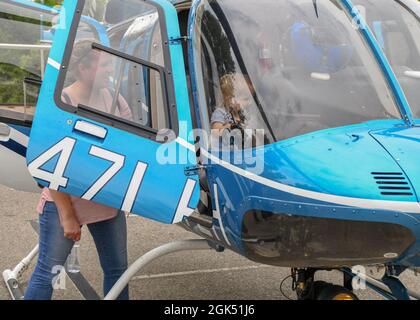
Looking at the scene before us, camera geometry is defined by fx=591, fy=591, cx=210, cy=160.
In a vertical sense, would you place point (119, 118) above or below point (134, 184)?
above

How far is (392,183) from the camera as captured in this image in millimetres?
2438

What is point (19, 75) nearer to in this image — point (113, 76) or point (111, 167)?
point (113, 76)

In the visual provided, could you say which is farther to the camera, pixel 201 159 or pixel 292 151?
pixel 201 159

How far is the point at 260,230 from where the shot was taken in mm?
2689

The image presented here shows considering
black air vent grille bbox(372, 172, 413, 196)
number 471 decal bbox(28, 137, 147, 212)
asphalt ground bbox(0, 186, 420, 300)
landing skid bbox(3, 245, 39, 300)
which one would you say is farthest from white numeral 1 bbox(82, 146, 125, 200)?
landing skid bbox(3, 245, 39, 300)

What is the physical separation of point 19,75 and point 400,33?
2.31m

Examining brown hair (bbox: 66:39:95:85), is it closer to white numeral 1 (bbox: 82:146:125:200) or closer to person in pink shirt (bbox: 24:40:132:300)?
person in pink shirt (bbox: 24:40:132:300)

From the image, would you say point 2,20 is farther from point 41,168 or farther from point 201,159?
point 201,159

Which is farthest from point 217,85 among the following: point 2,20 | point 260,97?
point 2,20

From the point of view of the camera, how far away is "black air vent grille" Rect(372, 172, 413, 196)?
2.42 meters

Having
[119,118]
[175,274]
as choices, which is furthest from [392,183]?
[175,274]

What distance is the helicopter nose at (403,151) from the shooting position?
95.8 inches

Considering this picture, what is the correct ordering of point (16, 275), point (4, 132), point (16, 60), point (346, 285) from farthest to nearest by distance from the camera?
point (16, 275)
point (16, 60)
point (346, 285)
point (4, 132)

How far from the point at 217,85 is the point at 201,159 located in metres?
0.39
